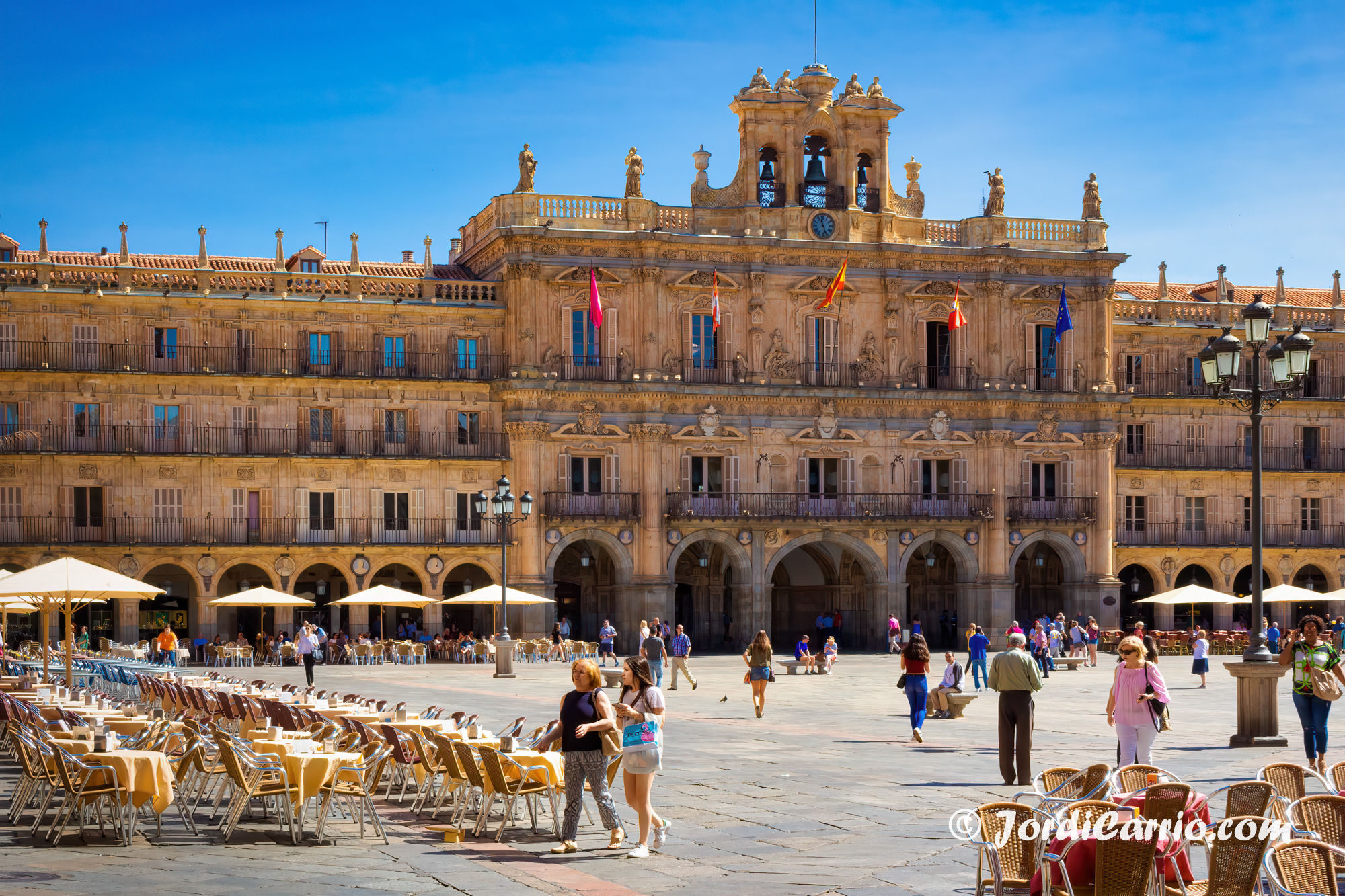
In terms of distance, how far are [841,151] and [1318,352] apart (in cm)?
2000

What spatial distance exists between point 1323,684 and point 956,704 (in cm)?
970

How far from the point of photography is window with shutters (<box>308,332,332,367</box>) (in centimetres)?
5216

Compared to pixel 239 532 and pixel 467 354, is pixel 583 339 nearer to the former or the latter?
pixel 467 354

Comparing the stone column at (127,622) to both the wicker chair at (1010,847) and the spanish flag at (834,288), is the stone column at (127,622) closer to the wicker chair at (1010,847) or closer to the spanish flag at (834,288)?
the spanish flag at (834,288)

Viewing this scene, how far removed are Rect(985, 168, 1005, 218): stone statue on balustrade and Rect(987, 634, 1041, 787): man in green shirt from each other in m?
40.8

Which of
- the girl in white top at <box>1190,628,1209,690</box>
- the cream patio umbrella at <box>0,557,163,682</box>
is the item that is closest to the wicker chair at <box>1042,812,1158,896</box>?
the cream patio umbrella at <box>0,557,163,682</box>

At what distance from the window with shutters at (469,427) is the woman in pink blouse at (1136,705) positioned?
38.4 m

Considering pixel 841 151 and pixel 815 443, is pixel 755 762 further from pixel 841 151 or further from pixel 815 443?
pixel 841 151

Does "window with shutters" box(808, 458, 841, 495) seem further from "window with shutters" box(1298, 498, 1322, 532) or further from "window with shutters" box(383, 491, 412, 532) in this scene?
"window with shutters" box(1298, 498, 1322, 532)

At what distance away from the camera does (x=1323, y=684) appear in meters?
17.4

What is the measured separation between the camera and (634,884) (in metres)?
12.4

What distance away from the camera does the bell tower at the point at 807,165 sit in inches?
2154

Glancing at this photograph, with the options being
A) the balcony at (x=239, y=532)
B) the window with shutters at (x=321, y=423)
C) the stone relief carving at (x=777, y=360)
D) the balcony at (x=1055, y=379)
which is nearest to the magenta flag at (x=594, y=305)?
the stone relief carving at (x=777, y=360)

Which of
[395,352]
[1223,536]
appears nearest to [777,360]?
[395,352]
